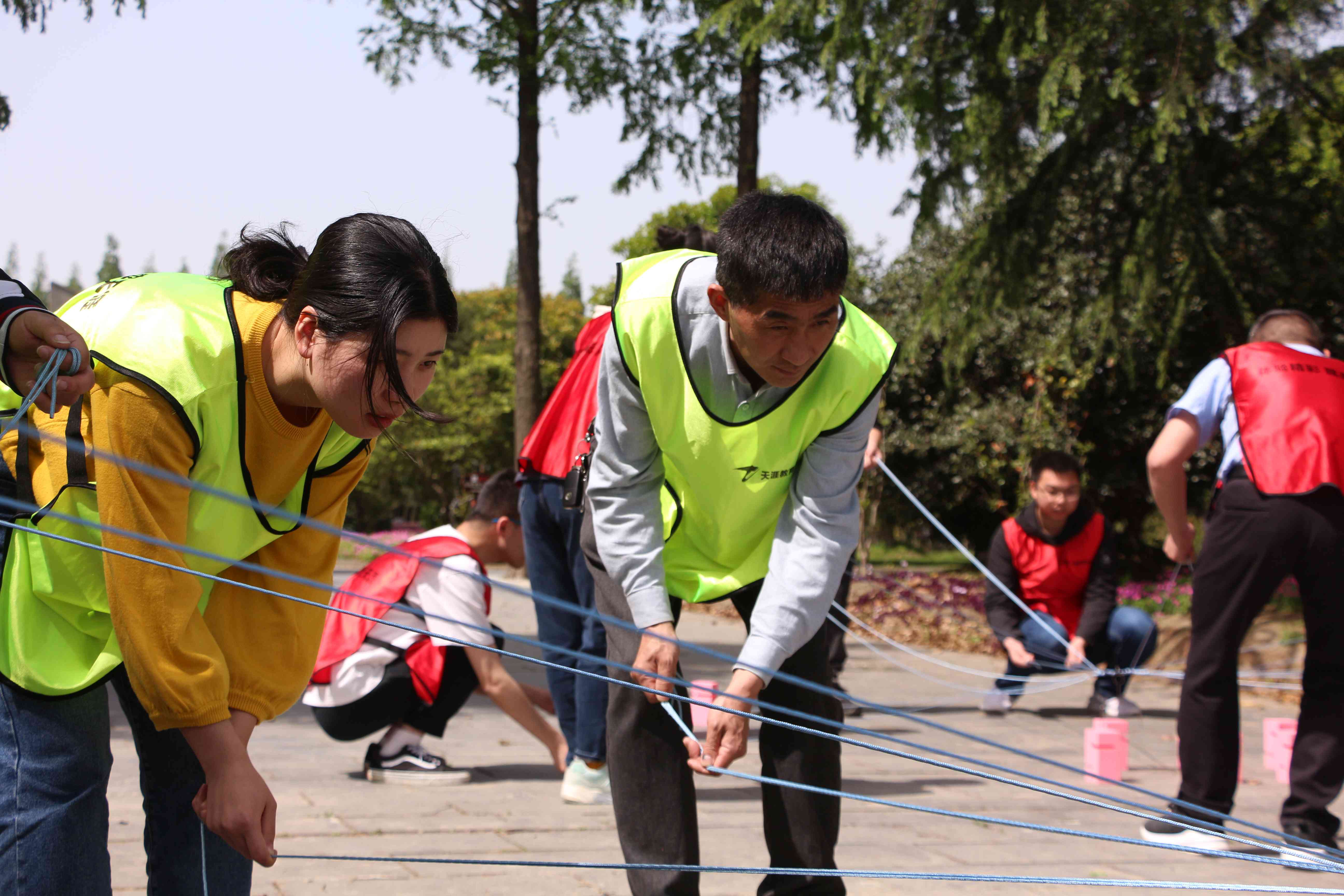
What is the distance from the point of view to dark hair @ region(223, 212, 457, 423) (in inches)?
65.6

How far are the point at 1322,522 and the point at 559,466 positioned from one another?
7.80 ft

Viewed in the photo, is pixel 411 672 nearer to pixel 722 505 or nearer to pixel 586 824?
pixel 586 824

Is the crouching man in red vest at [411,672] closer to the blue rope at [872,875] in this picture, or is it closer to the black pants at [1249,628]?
the blue rope at [872,875]

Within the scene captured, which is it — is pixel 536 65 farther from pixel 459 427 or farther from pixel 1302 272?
pixel 459 427

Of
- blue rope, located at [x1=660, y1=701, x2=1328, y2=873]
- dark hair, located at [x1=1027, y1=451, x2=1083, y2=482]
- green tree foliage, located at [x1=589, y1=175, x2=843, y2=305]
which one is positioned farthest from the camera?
green tree foliage, located at [x1=589, y1=175, x2=843, y2=305]

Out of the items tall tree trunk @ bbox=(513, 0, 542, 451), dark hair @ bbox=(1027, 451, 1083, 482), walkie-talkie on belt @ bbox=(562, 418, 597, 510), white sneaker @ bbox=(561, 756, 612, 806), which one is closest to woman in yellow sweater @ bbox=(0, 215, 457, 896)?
walkie-talkie on belt @ bbox=(562, 418, 597, 510)

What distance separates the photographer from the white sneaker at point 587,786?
155 inches

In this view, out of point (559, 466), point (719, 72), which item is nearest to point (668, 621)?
point (559, 466)

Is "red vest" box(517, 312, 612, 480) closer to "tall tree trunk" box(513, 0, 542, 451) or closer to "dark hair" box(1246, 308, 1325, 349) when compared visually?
"dark hair" box(1246, 308, 1325, 349)

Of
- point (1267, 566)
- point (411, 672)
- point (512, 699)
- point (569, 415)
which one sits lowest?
point (512, 699)

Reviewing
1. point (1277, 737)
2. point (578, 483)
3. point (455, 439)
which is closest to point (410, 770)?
point (578, 483)

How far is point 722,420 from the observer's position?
89.5 inches

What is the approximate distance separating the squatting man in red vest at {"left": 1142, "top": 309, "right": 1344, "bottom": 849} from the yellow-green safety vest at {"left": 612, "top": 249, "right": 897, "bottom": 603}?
181 cm

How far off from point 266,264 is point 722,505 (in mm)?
956
